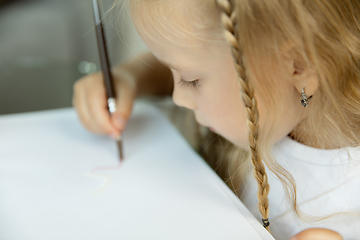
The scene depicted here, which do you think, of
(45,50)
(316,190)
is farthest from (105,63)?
(45,50)

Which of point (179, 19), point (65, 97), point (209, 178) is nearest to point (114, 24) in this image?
point (179, 19)

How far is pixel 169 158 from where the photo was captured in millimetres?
461

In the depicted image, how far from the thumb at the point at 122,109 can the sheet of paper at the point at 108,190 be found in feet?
0.09

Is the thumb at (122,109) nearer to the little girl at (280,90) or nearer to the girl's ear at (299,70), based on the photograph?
the little girl at (280,90)

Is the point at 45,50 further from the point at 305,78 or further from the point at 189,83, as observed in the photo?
the point at 305,78

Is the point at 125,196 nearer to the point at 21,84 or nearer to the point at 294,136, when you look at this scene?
the point at 294,136

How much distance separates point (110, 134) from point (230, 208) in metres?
0.23

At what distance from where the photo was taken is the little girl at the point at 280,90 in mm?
284

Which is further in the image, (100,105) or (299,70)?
(100,105)

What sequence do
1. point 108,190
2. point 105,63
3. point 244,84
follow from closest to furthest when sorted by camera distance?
1. point 244,84
2. point 108,190
3. point 105,63

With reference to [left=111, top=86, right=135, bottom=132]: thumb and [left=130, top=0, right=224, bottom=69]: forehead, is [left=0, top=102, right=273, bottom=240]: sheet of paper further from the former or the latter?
[left=130, top=0, right=224, bottom=69]: forehead

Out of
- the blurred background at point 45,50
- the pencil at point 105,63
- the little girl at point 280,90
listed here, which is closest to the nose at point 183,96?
the little girl at point 280,90

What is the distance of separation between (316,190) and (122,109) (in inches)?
12.3

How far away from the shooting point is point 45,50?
1.05 metres
